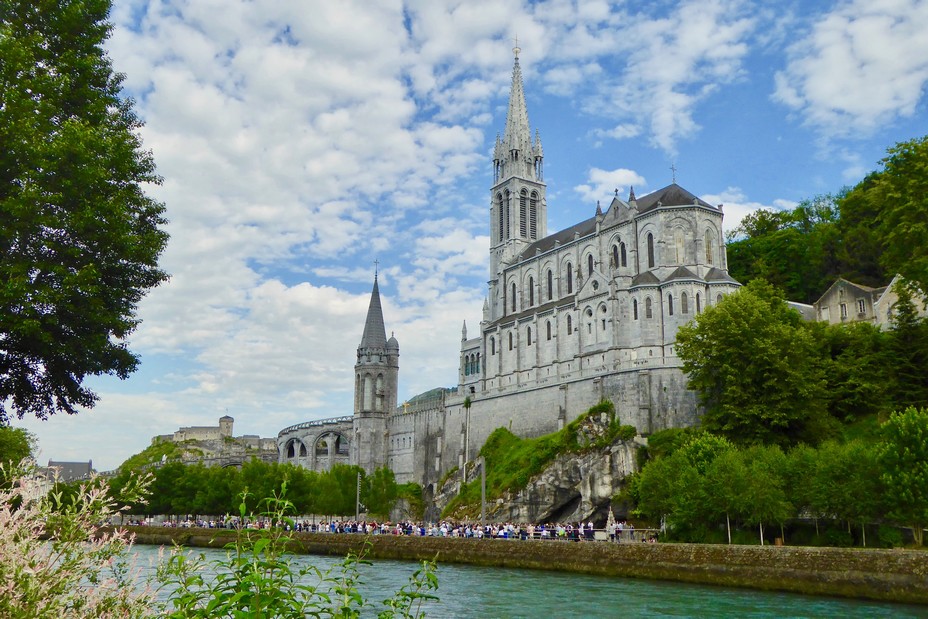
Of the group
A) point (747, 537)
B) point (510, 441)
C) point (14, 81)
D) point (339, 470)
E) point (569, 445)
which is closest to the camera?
point (14, 81)

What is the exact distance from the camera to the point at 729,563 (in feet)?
90.6

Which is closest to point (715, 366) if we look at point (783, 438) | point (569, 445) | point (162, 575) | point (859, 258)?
Result: point (783, 438)

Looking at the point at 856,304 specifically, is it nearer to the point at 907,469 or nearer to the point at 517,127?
the point at 907,469

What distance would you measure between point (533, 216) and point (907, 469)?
56720 mm

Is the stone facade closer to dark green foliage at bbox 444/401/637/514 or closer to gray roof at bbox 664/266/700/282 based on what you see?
gray roof at bbox 664/266/700/282

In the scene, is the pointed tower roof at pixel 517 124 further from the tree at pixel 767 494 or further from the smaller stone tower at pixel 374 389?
the tree at pixel 767 494

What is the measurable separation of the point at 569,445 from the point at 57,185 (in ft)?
139

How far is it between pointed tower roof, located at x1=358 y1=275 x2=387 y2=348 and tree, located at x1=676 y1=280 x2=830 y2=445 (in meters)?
48.0

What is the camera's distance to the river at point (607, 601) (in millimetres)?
21516

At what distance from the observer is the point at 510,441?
62812 mm

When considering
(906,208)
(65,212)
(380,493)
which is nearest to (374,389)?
(380,493)

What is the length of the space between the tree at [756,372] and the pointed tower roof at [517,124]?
137 ft

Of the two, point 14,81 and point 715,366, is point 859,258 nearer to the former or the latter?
point 715,366

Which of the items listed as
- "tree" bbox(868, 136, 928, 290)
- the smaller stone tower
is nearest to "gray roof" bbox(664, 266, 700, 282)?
"tree" bbox(868, 136, 928, 290)
